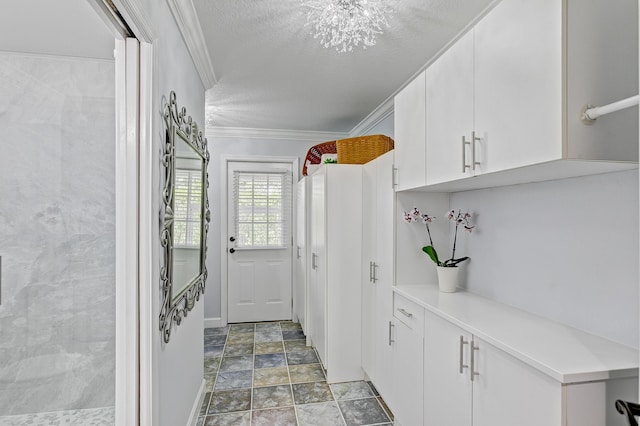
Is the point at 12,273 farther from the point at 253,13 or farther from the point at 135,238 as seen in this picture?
the point at 253,13

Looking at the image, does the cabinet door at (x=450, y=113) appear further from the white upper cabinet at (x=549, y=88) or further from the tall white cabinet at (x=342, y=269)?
the tall white cabinet at (x=342, y=269)

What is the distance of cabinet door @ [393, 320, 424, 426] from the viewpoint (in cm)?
192

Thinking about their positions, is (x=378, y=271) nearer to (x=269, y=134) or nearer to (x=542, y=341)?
(x=542, y=341)

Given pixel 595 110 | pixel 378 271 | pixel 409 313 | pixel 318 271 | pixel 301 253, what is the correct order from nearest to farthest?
pixel 595 110
pixel 409 313
pixel 378 271
pixel 318 271
pixel 301 253

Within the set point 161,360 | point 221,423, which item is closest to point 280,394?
point 221,423

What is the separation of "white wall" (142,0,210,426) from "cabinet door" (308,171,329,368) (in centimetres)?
99

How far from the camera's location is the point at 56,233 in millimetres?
1366

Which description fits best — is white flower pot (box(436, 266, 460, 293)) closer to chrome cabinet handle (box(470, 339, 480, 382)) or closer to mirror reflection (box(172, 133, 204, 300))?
chrome cabinet handle (box(470, 339, 480, 382))

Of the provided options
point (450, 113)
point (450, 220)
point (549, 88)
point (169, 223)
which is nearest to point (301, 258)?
point (450, 220)

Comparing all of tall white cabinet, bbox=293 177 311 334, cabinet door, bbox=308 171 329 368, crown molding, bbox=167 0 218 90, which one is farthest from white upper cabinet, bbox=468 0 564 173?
tall white cabinet, bbox=293 177 311 334

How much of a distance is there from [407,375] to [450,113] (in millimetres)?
1478

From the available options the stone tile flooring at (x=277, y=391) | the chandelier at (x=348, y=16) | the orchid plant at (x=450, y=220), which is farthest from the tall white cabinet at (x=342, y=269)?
the chandelier at (x=348, y=16)

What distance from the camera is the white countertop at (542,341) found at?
1081mm

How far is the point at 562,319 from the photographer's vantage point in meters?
1.50
